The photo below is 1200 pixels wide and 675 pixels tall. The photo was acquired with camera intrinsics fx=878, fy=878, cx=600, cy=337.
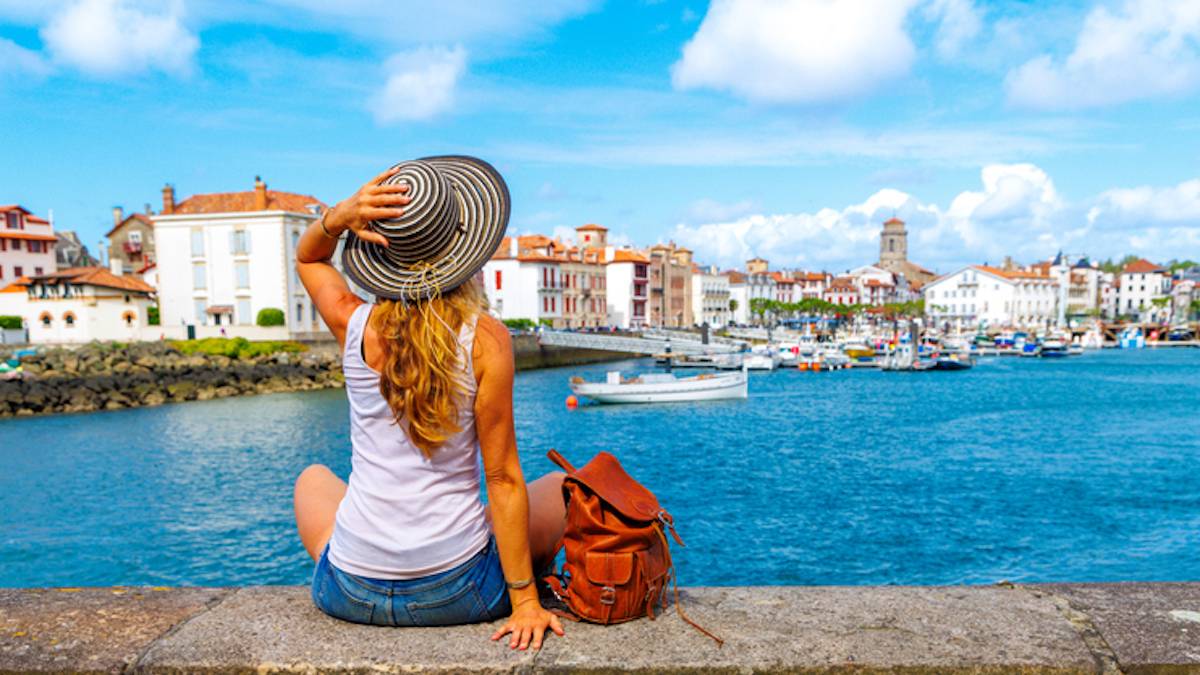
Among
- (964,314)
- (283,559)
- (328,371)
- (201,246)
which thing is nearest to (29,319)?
(201,246)

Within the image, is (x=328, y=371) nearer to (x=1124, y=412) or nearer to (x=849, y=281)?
(x=1124, y=412)

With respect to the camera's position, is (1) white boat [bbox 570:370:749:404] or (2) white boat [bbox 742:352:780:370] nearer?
(1) white boat [bbox 570:370:749:404]

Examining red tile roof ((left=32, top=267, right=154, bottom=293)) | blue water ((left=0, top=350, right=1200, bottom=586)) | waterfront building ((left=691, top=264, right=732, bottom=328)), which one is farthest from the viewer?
waterfront building ((left=691, top=264, right=732, bottom=328))

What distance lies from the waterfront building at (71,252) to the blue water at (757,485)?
54.5 metres

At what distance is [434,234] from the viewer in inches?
114

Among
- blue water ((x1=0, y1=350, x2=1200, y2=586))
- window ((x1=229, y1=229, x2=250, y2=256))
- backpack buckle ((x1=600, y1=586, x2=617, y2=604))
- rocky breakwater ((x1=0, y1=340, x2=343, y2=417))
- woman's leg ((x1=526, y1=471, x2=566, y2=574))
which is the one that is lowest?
blue water ((x1=0, y1=350, x2=1200, y2=586))

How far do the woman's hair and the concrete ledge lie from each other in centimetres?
72

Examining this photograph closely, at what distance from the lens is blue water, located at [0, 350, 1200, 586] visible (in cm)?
1552

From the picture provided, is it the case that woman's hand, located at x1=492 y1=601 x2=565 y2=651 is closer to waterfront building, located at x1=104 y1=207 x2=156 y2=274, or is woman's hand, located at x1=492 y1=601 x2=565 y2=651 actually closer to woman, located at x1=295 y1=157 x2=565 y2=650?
woman, located at x1=295 y1=157 x2=565 y2=650

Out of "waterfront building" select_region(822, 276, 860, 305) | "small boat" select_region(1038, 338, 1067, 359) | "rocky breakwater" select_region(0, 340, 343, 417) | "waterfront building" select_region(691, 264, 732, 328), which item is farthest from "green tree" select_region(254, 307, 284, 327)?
"waterfront building" select_region(822, 276, 860, 305)

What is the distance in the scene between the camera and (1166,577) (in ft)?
48.6

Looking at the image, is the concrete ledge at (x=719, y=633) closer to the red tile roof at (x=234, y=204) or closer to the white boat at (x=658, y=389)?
the white boat at (x=658, y=389)

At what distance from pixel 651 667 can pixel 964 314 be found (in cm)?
15038

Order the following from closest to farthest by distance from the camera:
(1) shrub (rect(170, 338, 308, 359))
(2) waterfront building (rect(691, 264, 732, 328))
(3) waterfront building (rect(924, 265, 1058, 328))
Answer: (1) shrub (rect(170, 338, 308, 359))
(2) waterfront building (rect(691, 264, 732, 328))
(3) waterfront building (rect(924, 265, 1058, 328))
